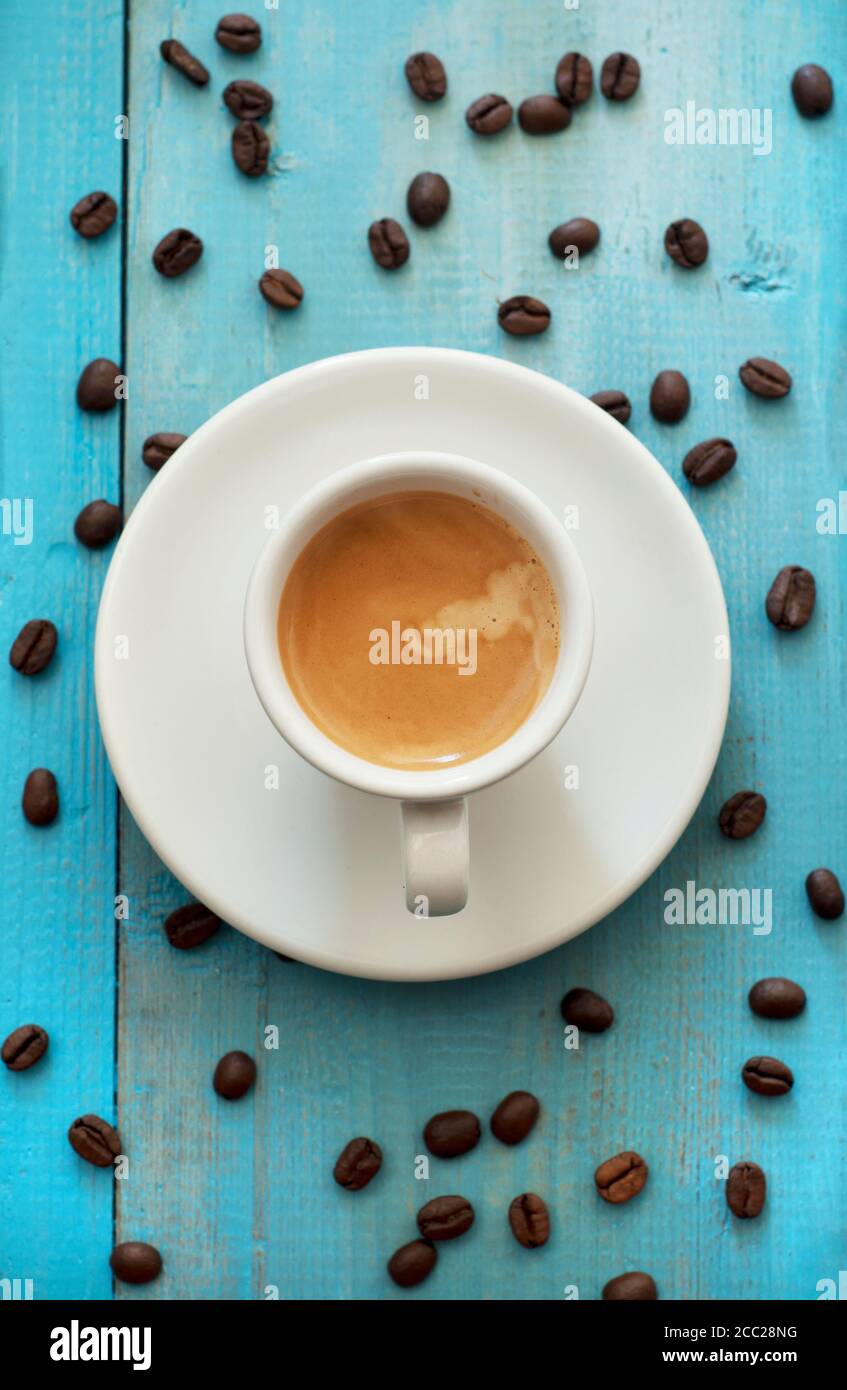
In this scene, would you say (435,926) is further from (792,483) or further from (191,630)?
(792,483)

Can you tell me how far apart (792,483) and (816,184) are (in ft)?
0.94

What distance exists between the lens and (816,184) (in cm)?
130

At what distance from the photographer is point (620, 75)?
4.23 feet

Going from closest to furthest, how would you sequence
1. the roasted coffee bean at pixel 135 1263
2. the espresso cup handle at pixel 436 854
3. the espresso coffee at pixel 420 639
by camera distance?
the espresso cup handle at pixel 436 854
the espresso coffee at pixel 420 639
the roasted coffee bean at pixel 135 1263

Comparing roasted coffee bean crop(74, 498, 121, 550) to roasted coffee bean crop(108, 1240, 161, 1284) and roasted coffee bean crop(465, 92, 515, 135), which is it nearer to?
roasted coffee bean crop(465, 92, 515, 135)

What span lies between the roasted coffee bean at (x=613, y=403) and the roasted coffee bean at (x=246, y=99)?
42cm

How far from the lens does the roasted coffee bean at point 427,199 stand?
1271 mm

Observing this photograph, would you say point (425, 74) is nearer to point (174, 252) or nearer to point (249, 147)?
point (249, 147)

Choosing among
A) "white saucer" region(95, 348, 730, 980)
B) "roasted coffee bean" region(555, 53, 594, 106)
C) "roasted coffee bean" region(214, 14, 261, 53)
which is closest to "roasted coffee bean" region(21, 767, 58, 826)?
"white saucer" region(95, 348, 730, 980)

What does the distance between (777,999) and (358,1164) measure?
1.35ft

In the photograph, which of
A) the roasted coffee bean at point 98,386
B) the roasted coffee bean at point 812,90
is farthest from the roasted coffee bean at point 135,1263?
the roasted coffee bean at point 812,90

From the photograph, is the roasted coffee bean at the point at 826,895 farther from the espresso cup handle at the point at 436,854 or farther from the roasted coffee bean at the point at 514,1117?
the espresso cup handle at the point at 436,854

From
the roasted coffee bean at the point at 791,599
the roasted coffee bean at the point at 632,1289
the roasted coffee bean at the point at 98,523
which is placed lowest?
the roasted coffee bean at the point at 632,1289

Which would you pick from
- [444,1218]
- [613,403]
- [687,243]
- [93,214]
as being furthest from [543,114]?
[444,1218]
